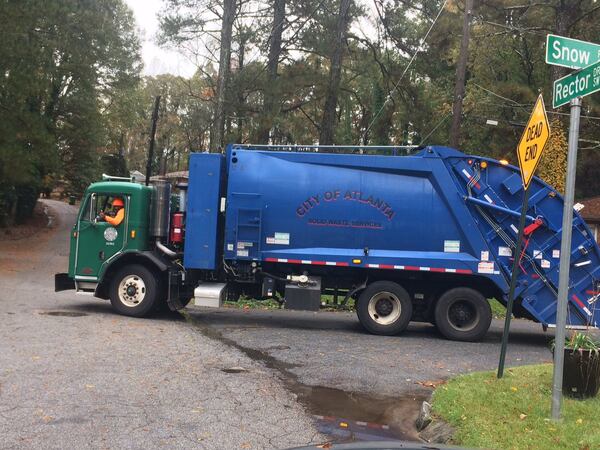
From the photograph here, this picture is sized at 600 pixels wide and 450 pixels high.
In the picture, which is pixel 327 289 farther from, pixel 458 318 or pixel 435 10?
pixel 435 10

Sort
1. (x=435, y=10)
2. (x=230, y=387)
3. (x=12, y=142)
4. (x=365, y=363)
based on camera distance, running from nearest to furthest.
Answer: (x=230, y=387) → (x=365, y=363) → (x=435, y=10) → (x=12, y=142)

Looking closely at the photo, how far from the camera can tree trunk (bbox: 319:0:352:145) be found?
2053 centimetres

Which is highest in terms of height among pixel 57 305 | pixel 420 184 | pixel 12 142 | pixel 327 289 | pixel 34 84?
pixel 34 84

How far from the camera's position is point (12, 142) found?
22.3m

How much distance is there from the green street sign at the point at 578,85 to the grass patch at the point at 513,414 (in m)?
2.94

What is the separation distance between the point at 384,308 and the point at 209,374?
4576mm

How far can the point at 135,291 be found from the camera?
11.6 m

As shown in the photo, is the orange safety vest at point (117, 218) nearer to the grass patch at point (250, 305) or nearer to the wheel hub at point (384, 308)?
the grass patch at point (250, 305)

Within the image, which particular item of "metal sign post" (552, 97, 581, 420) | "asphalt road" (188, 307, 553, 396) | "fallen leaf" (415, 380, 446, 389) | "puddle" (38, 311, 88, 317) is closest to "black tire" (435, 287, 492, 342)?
"asphalt road" (188, 307, 553, 396)

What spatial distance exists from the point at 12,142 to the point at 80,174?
20.6m

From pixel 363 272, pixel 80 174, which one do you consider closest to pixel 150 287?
pixel 363 272

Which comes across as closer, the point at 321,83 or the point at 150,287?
the point at 150,287

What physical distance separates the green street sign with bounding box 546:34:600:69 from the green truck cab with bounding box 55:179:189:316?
8123 mm

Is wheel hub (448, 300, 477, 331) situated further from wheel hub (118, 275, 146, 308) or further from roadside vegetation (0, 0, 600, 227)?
roadside vegetation (0, 0, 600, 227)
